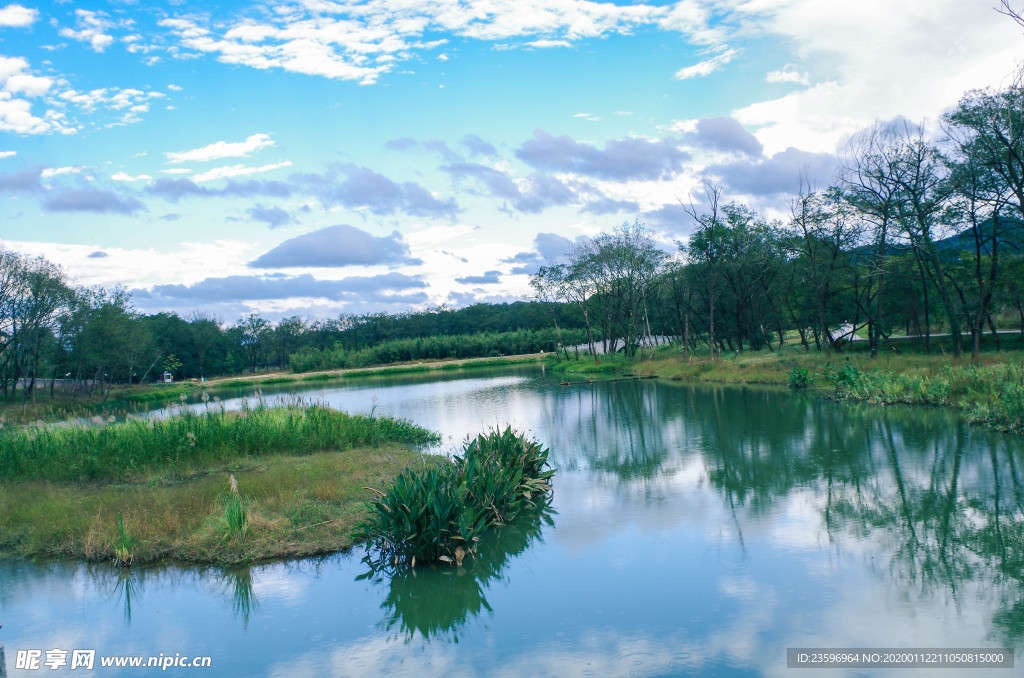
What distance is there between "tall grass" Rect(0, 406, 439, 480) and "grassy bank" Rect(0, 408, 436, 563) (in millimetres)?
26

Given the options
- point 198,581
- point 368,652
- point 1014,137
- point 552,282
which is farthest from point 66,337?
point 1014,137

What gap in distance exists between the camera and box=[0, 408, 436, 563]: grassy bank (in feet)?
27.9

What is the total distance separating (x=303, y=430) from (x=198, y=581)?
7802 mm

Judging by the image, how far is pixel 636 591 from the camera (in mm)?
7047

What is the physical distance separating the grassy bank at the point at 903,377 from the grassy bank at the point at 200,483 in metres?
13.5

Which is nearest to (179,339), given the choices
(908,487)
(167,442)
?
(167,442)

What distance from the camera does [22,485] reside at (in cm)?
1226

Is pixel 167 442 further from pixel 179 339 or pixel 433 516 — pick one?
pixel 179 339

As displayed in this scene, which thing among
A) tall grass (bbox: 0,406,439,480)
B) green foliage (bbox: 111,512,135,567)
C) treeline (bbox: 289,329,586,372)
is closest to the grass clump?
green foliage (bbox: 111,512,135,567)

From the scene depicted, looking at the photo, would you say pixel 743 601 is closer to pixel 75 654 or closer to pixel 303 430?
pixel 75 654

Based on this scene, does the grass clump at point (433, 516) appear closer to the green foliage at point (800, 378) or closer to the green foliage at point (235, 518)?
the green foliage at point (235, 518)

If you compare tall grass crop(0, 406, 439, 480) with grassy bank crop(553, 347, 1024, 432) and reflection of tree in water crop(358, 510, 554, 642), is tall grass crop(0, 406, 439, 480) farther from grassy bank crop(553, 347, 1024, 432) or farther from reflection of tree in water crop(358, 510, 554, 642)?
grassy bank crop(553, 347, 1024, 432)

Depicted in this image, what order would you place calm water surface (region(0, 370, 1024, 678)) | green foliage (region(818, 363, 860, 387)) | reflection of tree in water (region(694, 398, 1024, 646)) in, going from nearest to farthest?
calm water surface (region(0, 370, 1024, 678)) < reflection of tree in water (region(694, 398, 1024, 646)) < green foliage (region(818, 363, 860, 387))

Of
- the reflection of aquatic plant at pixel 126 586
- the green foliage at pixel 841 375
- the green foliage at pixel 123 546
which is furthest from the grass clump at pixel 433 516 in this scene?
the green foliage at pixel 841 375
